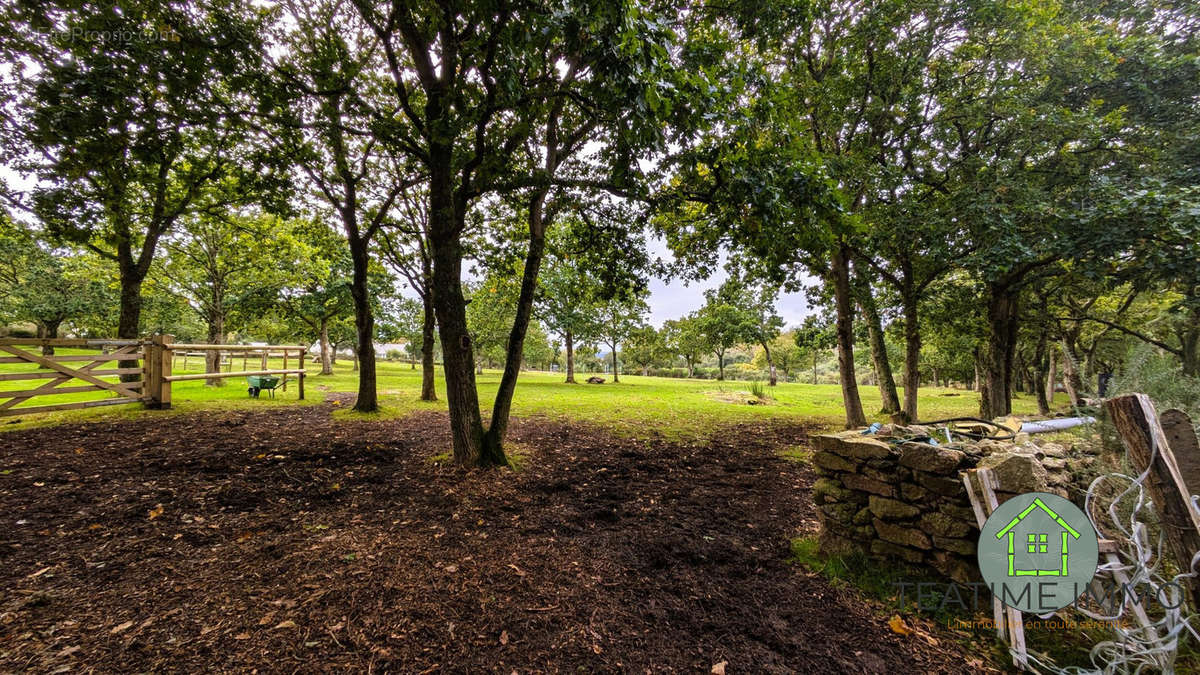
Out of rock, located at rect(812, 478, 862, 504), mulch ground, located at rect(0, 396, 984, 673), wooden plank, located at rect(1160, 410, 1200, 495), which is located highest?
wooden plank, located at rect(1160, 410, 1200, 495)

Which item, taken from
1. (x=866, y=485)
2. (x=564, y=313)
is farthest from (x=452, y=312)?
(x=564, y=313)

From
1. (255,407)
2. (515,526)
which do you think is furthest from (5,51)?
(515,526)

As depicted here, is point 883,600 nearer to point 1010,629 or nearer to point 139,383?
point 1010,629

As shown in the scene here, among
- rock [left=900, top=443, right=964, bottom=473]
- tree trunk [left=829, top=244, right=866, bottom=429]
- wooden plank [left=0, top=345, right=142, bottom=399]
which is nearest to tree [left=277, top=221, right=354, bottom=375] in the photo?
wooden plank [left=0, top=345, right=142, bottom=399]

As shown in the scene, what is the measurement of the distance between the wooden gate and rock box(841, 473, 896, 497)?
1289 centimetres

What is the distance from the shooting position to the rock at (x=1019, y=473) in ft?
8.43

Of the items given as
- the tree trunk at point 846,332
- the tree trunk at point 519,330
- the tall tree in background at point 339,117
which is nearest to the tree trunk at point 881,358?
the tree trunk at point 846,332

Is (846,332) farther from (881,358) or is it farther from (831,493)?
(831,493)

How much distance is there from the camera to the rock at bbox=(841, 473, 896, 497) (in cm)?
333

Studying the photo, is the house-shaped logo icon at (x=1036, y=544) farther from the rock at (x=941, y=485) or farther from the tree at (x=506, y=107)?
the tree at (x=506, y=107)

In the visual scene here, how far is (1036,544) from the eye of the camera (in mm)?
2219

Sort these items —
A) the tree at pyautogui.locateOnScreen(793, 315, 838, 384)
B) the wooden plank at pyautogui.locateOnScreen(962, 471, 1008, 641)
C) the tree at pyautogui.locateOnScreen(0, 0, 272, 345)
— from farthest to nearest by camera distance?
the tree at pyautogui.locateOnScreen(793, 315, 838, 384) → the tree at pyautogui.locateOnScreen(0, 0, 272, 345) → the wooden plank at pyautogui.locateOnScreen(962, 471, 1008, 641)

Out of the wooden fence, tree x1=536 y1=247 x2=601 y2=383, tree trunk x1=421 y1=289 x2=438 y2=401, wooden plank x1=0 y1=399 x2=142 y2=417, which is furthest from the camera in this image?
tree x1=536 y1=247 x2=601 y2=383

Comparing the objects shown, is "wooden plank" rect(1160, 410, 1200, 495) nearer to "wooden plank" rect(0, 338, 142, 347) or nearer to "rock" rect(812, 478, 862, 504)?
"rock" rect(812, 478, 862, 504)
